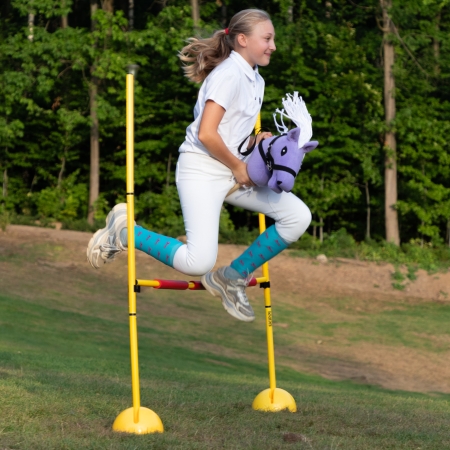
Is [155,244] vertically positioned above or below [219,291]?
above

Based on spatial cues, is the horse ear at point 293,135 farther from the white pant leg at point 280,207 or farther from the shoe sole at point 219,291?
the shoe sole at point 219,291

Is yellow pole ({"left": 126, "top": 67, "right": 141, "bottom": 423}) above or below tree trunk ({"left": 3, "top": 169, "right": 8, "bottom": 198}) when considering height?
above

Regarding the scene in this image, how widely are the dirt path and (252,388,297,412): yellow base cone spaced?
613 cm

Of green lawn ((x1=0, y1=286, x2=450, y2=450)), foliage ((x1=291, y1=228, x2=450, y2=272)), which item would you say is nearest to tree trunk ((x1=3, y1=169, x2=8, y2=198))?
foliage ((x1=291, y1=228, x2=450, y2=272))

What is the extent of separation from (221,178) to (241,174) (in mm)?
119

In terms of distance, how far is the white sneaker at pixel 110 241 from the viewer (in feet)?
17.1

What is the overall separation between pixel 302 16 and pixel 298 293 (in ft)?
37.0

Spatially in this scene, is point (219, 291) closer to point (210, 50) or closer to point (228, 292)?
point (228, 292)

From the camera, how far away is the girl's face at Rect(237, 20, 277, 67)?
5.00 m

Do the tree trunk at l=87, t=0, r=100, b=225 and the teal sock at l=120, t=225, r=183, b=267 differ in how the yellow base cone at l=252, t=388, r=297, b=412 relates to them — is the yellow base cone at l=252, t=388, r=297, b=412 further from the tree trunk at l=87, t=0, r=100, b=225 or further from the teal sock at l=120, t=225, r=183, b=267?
the tree trunk at l=87, t=0, r=100, b=225

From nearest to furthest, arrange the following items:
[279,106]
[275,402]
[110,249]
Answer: [110,249] → [275,402] → [279,106]

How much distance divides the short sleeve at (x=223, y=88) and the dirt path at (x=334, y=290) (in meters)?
7.35

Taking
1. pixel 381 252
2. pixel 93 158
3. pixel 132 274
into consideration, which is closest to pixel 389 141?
pixel 381 252

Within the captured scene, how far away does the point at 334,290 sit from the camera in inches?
670
